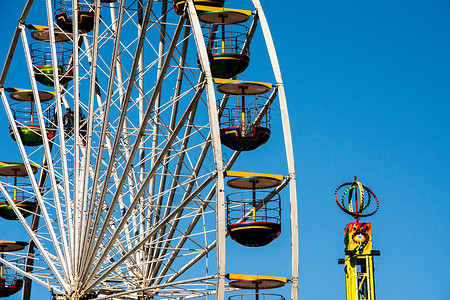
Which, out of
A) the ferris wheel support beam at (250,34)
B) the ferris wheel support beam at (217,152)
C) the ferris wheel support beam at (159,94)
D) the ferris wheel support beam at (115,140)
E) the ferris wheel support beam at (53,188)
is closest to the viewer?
the ferris wheel support beam at (217,152)

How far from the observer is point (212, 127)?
32.9m

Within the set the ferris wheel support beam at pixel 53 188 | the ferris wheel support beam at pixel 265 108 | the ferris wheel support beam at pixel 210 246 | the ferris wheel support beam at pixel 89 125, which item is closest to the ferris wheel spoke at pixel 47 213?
the ferris wheel support beam at pixel 53 188

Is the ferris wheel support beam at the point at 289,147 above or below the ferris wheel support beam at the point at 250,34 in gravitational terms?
below

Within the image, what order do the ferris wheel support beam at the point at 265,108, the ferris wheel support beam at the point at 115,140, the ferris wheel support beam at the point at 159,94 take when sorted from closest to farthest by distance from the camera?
the ferris wheel support beam at the point at 115,140 → the ferris wheel support beam at the point at 265,108 → the ferris wheel support beam at the point at 159,94

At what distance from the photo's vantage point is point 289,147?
34969 millimetres

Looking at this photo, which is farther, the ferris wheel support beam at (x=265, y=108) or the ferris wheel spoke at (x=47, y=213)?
Answer: the ferris wheel spoke at (x=47, y=213)

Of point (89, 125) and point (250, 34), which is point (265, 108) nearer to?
point (250, 34)

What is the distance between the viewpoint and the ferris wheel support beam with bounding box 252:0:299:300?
1340 inches

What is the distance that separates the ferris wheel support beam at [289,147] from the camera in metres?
34.0

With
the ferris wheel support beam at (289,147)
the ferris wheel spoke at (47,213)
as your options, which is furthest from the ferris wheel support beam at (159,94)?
the ferris wheel spoke at (47,213)

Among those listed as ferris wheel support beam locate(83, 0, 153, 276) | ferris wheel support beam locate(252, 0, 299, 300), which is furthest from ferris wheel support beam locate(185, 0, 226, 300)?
ferris wheel support beam locate(252, 0, 299, 300)

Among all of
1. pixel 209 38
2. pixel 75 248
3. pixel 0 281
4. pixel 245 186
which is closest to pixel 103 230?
pixel 75 248

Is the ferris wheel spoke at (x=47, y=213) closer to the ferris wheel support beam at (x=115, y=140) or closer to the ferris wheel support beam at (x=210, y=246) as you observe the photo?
the ferris wheel support beam at (x=115, y=140)

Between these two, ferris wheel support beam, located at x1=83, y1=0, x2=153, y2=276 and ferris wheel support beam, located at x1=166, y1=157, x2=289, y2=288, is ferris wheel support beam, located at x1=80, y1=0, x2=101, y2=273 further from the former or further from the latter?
ferris wheel support beam, located at x1=166, y1=157, x2=289, y2=288
